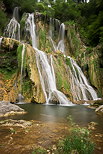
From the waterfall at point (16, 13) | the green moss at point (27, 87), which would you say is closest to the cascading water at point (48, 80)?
the green moss at point (27, 87)

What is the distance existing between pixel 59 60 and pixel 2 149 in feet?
42.5

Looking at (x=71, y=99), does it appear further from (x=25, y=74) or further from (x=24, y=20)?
(x=24, y=20)

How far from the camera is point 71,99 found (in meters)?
14.2

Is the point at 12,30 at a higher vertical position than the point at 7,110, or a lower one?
higher

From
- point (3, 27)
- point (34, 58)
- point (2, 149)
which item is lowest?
point (2, 149)

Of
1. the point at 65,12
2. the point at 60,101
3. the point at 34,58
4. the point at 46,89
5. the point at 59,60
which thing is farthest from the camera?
the point at 65,12

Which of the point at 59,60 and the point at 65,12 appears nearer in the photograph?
the point at 59,60

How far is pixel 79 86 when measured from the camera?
1609 centimetres

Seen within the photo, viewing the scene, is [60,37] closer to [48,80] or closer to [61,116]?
[48,80]

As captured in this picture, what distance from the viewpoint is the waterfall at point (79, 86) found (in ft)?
50.5

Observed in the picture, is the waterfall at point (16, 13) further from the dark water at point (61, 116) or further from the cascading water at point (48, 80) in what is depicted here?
the dark water at point (61, 116)

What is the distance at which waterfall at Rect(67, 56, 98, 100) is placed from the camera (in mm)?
15398

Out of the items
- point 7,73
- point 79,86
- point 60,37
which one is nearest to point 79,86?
point 79,86

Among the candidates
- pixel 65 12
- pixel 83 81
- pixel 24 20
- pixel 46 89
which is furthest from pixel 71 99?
pixel 65 12
